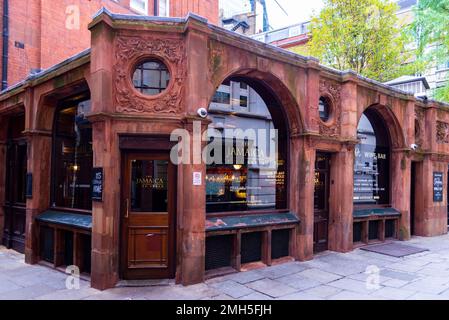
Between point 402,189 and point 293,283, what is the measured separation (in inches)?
263

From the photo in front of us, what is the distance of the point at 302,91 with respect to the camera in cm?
855

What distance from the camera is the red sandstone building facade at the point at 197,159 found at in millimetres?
6379

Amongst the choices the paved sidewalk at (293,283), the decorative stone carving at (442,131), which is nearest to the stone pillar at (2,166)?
the paved sidewalk at (293,283)

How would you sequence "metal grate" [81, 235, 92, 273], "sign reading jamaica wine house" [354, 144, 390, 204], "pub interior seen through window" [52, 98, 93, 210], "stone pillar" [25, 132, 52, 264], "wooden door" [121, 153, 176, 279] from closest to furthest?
"wooden door" [121, 153, 176, 279] < "metal grate" [81, 235, 92, 273] < "pub interior seen through window" [52, 98, 93, 210] < "stone pillar" [25, 132, 52, 264] < "sign reading jamaica wine house" [354, 144, 390, 204]

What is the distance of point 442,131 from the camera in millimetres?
13172

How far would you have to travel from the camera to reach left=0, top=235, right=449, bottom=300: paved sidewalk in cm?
593

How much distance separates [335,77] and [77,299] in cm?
826

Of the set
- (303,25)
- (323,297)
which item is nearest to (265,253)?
(323,297)

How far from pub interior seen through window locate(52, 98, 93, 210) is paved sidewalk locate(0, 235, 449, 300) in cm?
178

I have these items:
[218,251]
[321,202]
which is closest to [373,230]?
[321,202]

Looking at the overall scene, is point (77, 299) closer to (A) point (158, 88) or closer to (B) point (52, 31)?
(A) point (158, 88)

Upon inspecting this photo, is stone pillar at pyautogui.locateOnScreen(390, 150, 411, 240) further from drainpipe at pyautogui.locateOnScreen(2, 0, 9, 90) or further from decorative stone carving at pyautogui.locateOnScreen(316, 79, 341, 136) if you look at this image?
drainpipe at pyautogui.locateOnScreen(2, 0, 9, 90)

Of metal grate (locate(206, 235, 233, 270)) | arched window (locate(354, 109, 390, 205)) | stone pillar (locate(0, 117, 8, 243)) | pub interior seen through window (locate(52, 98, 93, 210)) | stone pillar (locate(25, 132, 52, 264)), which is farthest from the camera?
arched window (locate(354, 109, 390, 205))

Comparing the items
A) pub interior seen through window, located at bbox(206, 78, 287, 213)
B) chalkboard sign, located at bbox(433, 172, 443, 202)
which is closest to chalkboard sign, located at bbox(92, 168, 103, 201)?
pub interior seen through window, located at bbox(206, 78, 287, 213)
